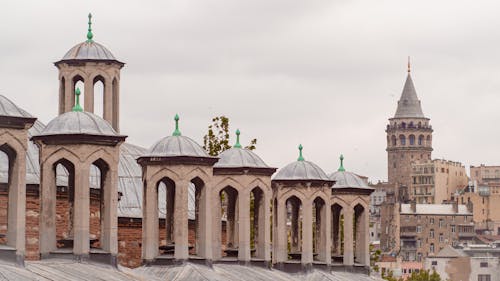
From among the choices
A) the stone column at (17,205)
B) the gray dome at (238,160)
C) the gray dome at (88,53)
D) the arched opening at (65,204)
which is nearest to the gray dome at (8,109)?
the stone column at (17,205)

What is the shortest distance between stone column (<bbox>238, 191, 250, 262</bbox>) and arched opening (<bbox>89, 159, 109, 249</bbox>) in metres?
4.92

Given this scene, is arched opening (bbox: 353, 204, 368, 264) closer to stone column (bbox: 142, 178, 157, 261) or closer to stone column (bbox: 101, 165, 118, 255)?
stone column (bbox: 142, 178, 157, 261)

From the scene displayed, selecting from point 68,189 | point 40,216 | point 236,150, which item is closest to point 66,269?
point 40,216

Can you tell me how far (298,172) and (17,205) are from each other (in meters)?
24.3

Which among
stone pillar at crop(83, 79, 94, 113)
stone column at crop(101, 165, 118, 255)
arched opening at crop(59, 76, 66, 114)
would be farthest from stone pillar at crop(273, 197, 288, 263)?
stone column at crop(101, 165, 118, 255)

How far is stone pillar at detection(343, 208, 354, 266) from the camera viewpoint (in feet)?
240

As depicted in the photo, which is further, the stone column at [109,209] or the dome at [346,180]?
the dome at [346,180]

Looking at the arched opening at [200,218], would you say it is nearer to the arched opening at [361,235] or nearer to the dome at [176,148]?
the dome at [176,148]

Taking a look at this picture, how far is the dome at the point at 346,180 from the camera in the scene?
75.4m

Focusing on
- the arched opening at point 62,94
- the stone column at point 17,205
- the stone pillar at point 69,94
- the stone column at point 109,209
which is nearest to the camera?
the stone column at point 17,205

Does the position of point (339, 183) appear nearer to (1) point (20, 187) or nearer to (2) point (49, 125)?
(2) point (49, 125)

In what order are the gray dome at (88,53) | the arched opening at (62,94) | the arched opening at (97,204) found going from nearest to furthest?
the arched opening at (97,204)
the arched opening at (62,94)
the gray dome at (88,53)

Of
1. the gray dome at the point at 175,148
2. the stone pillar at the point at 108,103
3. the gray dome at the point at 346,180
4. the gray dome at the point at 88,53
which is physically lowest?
the gray dome at the point at 346,180

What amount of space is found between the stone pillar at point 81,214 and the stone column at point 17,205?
14.8 ft
